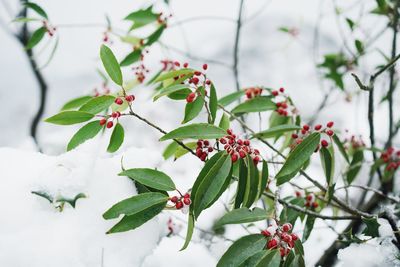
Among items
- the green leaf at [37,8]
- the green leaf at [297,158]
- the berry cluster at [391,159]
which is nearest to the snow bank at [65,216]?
the green leaf at [297,158]

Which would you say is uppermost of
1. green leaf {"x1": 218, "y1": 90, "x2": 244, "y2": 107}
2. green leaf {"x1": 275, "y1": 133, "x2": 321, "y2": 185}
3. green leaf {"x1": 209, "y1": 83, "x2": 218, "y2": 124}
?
green leaf {"x1": 218, "y1": 90, "x2": 244, "y2": 107}

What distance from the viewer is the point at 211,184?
631 mm

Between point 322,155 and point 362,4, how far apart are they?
38.8 inches

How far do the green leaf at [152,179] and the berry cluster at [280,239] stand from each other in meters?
0.18

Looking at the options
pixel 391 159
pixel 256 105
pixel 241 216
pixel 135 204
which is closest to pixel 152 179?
pixel 135 204

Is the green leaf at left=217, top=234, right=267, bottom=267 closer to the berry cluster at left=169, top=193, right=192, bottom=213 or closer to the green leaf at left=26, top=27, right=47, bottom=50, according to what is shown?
the berry cluster at left=169, top=193, right=192, bottom=213

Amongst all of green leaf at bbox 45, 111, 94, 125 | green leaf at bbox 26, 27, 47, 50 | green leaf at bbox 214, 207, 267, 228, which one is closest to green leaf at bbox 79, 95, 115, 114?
green leaf at bbox 45, 111, 94, 125

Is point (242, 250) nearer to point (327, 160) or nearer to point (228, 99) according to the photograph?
point (327, 160)

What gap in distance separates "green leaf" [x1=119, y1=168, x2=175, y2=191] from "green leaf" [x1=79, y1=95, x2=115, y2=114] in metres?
0.14

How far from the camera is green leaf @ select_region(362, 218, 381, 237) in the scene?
2.40ft

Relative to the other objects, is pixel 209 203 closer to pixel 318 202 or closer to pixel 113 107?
pixel 113 107

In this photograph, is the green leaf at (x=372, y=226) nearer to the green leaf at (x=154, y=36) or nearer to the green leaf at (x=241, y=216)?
the green leaf at (x=241, y=216)

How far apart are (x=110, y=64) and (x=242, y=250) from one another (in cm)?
40

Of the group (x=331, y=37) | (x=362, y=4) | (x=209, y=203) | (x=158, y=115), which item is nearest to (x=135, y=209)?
(x=209, y=203)
